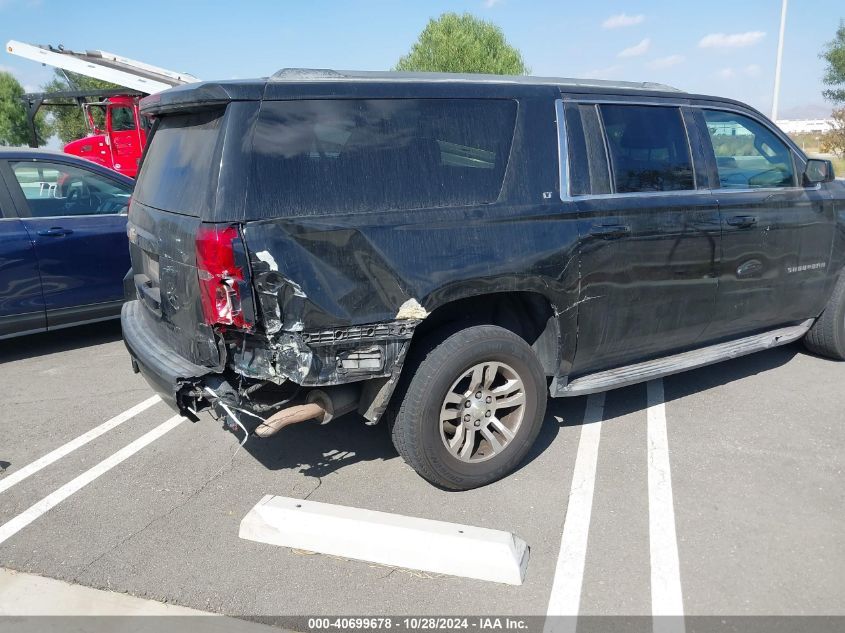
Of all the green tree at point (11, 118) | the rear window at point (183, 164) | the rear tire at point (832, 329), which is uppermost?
the green tree at point (11, 118)

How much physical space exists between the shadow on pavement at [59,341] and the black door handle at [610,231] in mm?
4772

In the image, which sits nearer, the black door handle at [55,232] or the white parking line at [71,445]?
the white parking line at [71,445]

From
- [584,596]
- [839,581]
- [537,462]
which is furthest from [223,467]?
[839,581]

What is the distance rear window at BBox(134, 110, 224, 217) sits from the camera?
9.86 ft

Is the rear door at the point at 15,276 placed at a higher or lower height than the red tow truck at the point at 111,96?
lower

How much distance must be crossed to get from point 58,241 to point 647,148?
4.63 m

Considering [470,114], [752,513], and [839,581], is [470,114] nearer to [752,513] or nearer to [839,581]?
[752,513]

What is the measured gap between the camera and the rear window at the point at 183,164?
9.86 feet

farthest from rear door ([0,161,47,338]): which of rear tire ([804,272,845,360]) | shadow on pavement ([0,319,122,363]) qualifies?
rear tire ([804,272,845,360])

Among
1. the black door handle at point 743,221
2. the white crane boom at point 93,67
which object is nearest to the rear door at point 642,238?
the black door handle at point 743,221

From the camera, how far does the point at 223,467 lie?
3.91 m

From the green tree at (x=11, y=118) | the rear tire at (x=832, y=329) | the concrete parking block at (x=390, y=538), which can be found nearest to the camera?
the concrete parking block at (x=390, y=538)

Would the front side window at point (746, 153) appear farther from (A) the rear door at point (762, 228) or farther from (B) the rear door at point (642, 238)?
→ (B) the rear door at point (642, 238)

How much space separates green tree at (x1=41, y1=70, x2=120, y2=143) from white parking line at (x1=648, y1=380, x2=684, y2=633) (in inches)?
614
